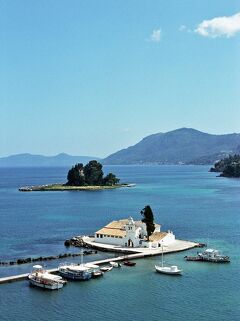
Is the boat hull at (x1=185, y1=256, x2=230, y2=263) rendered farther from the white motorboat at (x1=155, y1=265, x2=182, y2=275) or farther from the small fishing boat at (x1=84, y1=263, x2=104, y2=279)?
the small fishing boat at (x1=84, y1=263, x2=104, y2=279)

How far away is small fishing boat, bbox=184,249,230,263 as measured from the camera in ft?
243

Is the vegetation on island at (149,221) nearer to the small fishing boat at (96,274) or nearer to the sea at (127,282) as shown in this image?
the sea at (127,282)

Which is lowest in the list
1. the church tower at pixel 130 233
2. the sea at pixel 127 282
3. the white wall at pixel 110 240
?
the sea at pixel 127 282

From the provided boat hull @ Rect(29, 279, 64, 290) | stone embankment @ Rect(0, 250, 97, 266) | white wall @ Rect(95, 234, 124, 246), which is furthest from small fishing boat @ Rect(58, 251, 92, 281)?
white wall @ Rect(95, 234, 124, 246)

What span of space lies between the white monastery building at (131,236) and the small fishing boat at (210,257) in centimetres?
902

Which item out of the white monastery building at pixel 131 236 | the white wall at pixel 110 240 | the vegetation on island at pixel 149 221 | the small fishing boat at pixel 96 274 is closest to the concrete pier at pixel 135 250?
the white wall at pixel 110 240

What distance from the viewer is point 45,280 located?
61812 mm

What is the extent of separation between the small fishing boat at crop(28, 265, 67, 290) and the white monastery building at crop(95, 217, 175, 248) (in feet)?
72.9

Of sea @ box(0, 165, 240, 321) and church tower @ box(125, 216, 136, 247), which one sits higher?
church tower @ box(125, 216, 136, 247)

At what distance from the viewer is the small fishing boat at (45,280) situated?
61.3m

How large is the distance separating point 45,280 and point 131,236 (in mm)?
25179

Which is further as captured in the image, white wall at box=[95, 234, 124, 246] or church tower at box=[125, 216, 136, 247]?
white wall at box=[95, 234, 124, 246]

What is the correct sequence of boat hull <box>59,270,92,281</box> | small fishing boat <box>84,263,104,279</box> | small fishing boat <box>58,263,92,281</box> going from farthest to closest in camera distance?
1. small fishing boat <box>84,263,104,279</box>
2. small fishing boat <box>58,263,92,281</box>
3. boat hull <box>59,270,92,281</box>

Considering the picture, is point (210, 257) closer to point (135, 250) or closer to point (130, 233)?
point (135, 250)
